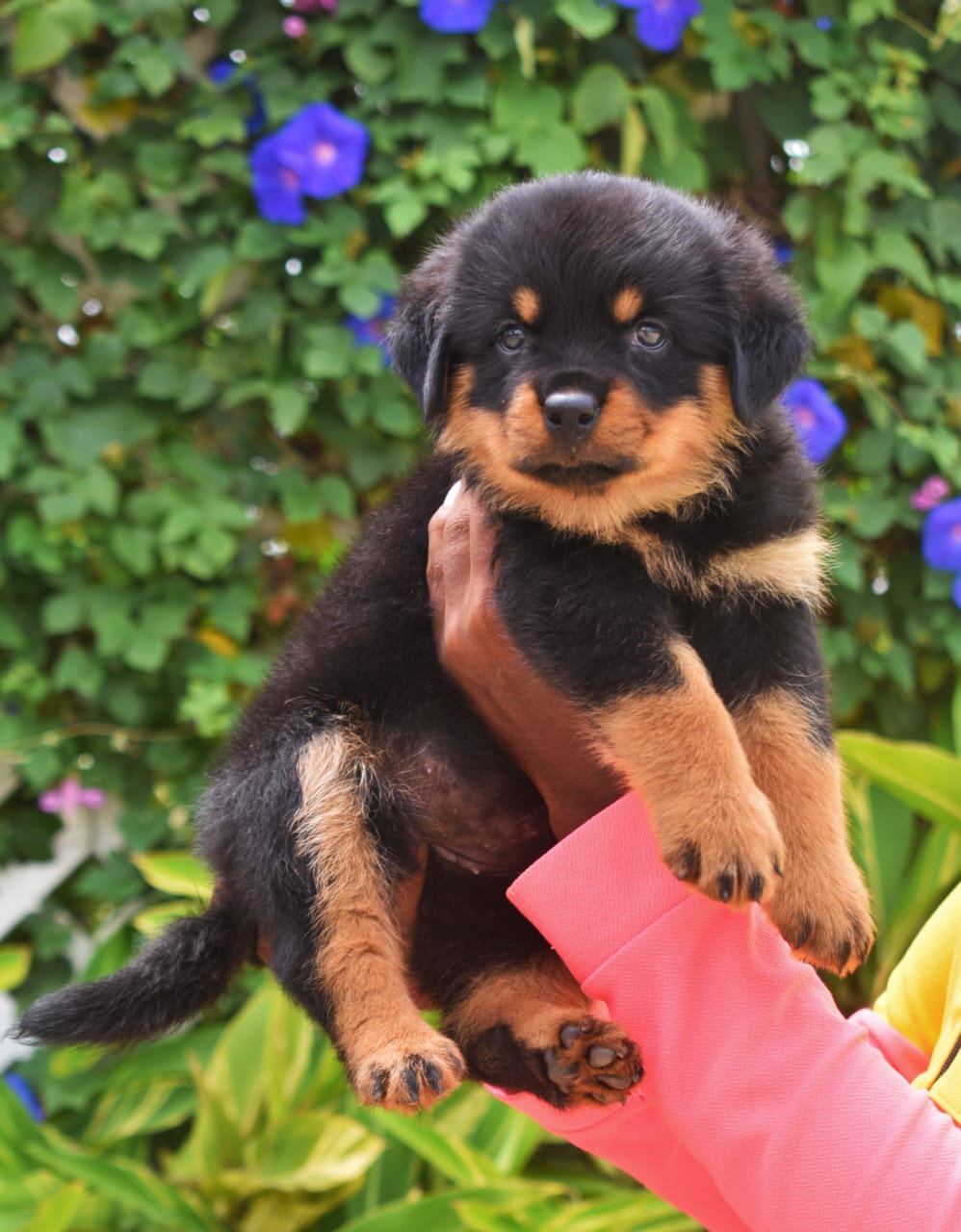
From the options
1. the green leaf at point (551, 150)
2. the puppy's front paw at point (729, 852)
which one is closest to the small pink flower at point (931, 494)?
the green leaf at point (551, 150)

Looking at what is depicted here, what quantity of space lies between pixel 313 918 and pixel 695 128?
2.47 metres

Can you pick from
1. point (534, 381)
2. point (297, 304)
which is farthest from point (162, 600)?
point (534, 381)

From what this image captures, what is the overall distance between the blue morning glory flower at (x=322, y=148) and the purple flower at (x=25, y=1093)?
94.1 inches

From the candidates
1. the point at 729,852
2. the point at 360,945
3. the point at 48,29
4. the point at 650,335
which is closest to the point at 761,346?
the point at 650,335

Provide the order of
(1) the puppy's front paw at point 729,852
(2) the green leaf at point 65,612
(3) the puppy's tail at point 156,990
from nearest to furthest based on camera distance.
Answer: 1. (1) the puppy's front paw at point 729,852
2. (3) the puppy's tail at point 156,990
3. (2) the green leaf at point 65,612

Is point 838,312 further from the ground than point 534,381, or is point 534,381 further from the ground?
point 534,381

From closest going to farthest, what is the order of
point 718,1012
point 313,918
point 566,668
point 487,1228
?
point 718,1012 → point 566,668 → point 313,918 → point 487,1228

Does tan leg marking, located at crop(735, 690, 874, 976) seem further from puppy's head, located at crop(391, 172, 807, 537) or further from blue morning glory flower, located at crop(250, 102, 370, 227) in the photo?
blue morning glory flower, located at crop(250, 102, 370, 227)

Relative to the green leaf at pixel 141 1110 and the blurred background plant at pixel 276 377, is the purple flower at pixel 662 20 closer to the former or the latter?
the blurred background plant at pixel 276 377

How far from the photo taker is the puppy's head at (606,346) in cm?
180

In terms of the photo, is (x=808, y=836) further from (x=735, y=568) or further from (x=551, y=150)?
(x=551, y=150)

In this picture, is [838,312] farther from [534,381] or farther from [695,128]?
[534,381]

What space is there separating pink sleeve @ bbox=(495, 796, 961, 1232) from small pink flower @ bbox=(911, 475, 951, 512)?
2.21 metres

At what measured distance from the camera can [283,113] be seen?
3238 mm
